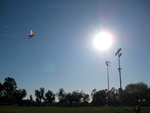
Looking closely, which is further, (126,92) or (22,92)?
(22,92)

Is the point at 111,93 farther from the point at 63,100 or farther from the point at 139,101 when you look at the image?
the point at 63,100

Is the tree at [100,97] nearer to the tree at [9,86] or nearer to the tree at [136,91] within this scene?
the tree at [136,91]

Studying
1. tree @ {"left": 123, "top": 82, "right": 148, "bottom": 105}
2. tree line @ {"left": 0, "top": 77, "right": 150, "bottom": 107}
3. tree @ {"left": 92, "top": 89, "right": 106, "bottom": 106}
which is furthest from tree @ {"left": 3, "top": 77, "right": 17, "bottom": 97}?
tree @ {"left": 123, "top": 82, "right": 148, "bottom": 105}

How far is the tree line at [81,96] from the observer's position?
75.5 meters

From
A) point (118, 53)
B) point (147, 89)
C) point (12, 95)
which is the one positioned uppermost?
point (118, 53)

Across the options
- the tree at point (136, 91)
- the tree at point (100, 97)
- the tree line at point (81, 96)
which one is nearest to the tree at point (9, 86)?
the tree line at point (81, 96)

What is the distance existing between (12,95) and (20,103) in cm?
858

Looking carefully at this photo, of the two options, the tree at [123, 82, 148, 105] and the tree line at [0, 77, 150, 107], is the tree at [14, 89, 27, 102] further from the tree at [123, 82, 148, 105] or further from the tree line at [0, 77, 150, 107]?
the tree at [123, 82, 148, 105]

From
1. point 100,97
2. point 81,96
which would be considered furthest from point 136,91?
point 81,96

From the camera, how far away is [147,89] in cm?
7356

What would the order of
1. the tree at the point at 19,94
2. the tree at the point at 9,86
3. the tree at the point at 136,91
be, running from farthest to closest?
the tree at the point at 19,94
the tree at the point at 9,86
the tree at the point at 136,91

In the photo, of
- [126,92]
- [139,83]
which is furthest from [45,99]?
[139,83]

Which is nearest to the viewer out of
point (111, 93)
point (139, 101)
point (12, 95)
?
point (139, 101)

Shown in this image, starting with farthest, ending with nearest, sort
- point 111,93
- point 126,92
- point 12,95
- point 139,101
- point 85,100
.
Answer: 1. point 85,100
2. point 111,93
3. point 12,95
4. point 139,101
5. point 126,92
